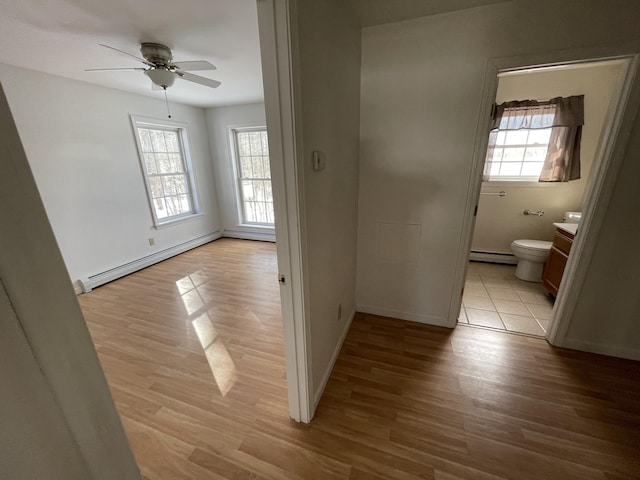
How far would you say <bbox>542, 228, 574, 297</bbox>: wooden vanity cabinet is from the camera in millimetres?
2327

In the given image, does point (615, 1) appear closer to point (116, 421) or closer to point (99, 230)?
point (116, 421)

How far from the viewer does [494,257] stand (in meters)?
3.64

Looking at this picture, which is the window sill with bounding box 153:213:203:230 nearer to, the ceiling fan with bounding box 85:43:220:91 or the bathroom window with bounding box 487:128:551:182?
the ceiling fan with bounding box 85:43:220:91

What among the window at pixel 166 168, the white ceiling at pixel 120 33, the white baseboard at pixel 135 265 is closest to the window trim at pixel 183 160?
the window at pixel 166 168

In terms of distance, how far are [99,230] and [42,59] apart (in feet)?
5.72

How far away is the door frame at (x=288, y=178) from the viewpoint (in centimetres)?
97

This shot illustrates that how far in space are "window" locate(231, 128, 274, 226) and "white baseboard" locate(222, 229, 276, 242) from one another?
0.64ft

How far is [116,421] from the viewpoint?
1.65 ft

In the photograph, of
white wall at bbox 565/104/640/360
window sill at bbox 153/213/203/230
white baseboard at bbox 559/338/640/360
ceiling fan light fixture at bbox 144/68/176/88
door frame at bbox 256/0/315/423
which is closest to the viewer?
door frame at bbox 256/0/315/423

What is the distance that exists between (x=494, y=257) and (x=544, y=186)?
3.44ft

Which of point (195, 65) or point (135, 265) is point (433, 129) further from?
point (135, 265)

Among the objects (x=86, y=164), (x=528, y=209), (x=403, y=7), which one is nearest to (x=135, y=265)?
(x=86, y=164)

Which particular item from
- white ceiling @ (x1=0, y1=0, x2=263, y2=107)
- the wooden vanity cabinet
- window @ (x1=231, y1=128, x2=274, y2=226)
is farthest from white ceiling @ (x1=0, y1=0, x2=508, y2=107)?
the wooden vanity cabinet

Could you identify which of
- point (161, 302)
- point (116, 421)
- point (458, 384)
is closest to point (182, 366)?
point (161, 302)
